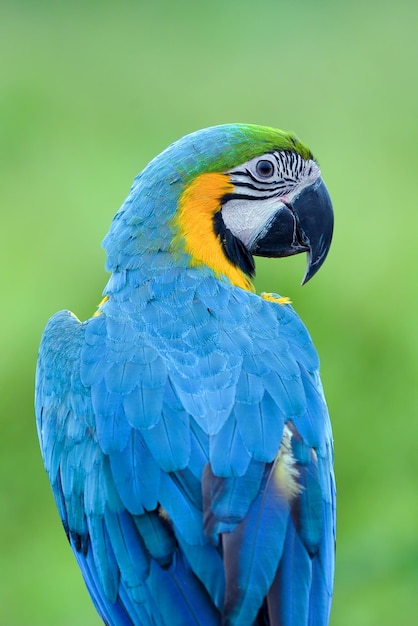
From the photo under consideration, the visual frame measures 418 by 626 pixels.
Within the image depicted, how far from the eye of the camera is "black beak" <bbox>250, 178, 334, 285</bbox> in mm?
2467

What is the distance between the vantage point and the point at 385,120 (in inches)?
258

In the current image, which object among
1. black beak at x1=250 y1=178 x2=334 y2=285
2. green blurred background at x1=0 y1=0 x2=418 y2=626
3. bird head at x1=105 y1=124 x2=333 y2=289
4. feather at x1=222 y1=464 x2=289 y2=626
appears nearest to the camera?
feather at x1=222 y1=464 x2=289 y2=626

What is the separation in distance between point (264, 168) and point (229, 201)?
128 mm

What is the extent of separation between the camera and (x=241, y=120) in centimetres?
631

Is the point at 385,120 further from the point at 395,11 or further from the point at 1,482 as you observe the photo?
the point at 1,482

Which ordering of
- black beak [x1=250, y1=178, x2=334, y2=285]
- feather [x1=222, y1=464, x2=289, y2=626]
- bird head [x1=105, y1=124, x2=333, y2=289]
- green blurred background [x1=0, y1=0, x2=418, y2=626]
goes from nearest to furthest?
feather [x1=222, y1=464, x2=289, y2=626] < bird head [x1=105, y1=124, x2=333, y2=289] < black beak [x1=250, y1=178, x2=334, y2=285] < green blurred background [x1=0, y1=0, x2=418, y2=626]

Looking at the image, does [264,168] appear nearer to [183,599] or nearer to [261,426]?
[261,426]

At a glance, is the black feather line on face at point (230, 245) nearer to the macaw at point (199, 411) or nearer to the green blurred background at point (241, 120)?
the macaw at point (199, 411)

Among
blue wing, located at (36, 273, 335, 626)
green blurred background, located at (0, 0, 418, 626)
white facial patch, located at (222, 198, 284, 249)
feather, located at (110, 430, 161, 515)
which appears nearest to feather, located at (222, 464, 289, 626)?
blue wing, located at (36, 273, 335, 626)

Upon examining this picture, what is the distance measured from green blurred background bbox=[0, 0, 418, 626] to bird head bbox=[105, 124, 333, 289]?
1.56 m

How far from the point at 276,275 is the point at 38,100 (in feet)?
8.83

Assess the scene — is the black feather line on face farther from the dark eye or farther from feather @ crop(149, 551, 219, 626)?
feather @ crop(149, 551, 219, 626)

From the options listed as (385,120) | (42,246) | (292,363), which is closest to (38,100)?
(42,246)

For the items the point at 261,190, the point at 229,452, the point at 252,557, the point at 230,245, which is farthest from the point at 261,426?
the point at 261,190
